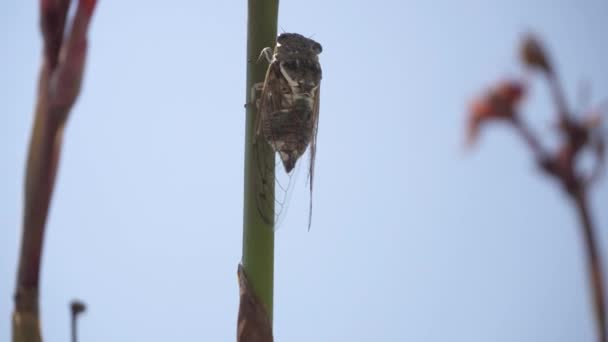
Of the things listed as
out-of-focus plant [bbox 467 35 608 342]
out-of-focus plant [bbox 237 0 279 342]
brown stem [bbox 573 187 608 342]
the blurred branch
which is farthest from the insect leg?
brown stem [bbox 573 187 608 342]

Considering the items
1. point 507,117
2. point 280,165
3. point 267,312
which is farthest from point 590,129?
point 280,165

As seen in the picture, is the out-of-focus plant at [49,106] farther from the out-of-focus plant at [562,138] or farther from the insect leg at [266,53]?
the insect leg at [266,53]

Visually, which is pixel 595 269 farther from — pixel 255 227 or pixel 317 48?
pixel 317 48

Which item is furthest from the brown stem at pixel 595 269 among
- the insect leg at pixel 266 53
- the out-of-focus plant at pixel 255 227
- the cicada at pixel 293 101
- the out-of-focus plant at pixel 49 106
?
the cicada at pixel 293 101

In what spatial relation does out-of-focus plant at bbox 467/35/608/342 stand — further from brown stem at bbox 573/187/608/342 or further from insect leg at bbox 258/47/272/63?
insect leg at bbox 258/47/272/63

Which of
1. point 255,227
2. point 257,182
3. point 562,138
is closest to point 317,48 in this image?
point 257,182

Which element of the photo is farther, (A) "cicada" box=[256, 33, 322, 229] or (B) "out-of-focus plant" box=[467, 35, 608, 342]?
(A) "cicada" box=[256, 33, 322, 229]

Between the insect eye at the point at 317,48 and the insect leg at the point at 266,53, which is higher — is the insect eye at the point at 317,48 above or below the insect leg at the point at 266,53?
above
